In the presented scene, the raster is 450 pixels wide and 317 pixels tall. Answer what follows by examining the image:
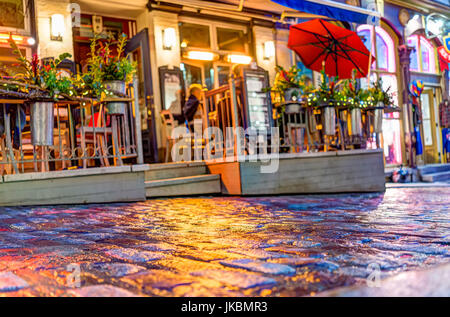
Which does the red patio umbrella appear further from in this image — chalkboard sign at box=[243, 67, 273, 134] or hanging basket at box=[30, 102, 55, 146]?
hanging basket at box=[30, 102, 55, 146]

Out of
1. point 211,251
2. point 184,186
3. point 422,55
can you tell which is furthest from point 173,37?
point 422,55

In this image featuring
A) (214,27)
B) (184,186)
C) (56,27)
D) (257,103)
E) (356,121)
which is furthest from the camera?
(214,27)

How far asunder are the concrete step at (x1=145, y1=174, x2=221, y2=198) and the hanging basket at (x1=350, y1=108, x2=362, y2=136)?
2.90 metres

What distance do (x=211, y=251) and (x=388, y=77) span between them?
13619 mm

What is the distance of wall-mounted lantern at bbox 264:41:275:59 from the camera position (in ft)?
36.8

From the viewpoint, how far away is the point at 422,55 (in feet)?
51.4

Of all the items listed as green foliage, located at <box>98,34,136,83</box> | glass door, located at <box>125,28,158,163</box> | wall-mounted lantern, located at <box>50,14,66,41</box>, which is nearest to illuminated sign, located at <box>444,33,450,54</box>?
glass door, located at <box>125,28,158,163</box>

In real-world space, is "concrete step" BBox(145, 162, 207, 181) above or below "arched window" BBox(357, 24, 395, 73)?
below

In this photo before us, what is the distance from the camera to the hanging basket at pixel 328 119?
7602mm

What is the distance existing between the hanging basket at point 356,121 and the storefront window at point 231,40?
13.9 feet

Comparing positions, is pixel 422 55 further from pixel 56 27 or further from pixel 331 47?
pixel 56 27

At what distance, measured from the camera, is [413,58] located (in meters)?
15.4

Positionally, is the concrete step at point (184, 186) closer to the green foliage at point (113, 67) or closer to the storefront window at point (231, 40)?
the green foliage at point (113, 67)
